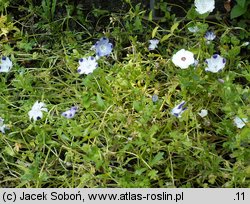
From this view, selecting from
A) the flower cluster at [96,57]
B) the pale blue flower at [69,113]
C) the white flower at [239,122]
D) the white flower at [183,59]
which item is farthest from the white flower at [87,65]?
the white flower at [239,122]

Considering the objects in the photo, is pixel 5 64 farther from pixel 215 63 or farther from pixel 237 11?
pixel 237 11

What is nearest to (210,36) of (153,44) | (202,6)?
(202,6)

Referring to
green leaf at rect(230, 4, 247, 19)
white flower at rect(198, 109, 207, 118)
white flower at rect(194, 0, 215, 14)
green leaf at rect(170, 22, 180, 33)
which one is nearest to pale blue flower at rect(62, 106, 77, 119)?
white flower at rect(198, 109, 207, 118)

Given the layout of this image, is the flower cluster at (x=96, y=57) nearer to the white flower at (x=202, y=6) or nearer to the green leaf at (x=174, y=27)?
the green leaf at (x=174, y=27)

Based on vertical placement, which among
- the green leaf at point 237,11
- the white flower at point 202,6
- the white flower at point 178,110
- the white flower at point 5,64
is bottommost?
the white flower at point 178,110

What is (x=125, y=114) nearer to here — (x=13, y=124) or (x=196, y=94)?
(x=196, y=94)

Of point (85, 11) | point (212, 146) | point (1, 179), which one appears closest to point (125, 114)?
point (212, 146)
